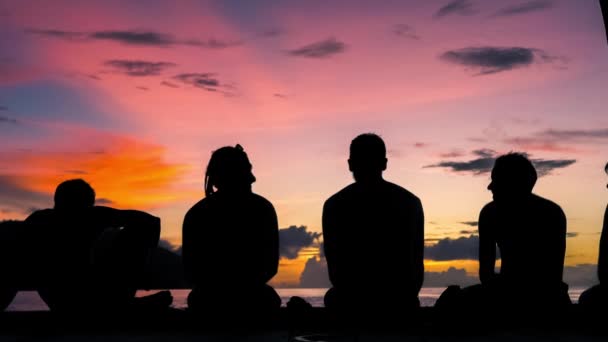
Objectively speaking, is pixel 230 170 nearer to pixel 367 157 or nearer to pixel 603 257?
pixel 367 157

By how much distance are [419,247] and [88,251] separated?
9.21 ft

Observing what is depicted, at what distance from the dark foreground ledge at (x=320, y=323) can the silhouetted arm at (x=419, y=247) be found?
24 cm

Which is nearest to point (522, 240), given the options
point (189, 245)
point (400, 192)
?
point (400, 192)

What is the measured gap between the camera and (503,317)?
19.0 ft

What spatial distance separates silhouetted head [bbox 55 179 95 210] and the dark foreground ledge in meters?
0.92

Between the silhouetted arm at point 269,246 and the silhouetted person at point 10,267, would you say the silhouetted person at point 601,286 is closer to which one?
the silhouetted arm at point 269,246

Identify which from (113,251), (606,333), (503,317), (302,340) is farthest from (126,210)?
(606,333)

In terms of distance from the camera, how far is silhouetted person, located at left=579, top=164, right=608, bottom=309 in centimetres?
552

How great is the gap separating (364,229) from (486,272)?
1.15m

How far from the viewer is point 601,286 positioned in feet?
18.7

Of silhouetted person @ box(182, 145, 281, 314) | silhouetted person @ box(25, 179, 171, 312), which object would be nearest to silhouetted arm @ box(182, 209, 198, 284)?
silhouetted person @ box(182, 145, 281, 314)

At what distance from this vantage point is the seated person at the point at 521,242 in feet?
19.0

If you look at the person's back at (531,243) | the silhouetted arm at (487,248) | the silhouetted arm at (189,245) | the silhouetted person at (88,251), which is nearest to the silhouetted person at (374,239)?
the silhouetted arm at (487,248)

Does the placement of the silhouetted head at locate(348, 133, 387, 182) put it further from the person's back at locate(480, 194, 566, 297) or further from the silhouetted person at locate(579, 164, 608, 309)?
the silhouetted person at locate(579, 164, 608, 309)
